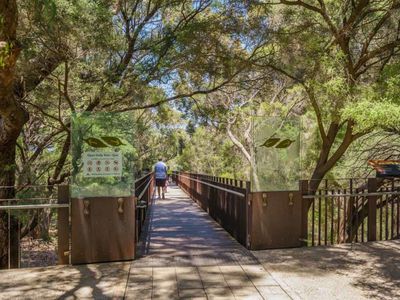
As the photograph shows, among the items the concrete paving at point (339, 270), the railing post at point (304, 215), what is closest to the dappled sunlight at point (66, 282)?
the concrete paving at point (339, 270)

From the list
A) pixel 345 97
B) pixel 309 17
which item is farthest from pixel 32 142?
pixel 345 97

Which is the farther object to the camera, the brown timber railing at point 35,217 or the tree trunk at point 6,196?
the tree trunk at point 6,196

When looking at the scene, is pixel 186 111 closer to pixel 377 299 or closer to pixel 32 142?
pixel 32 142

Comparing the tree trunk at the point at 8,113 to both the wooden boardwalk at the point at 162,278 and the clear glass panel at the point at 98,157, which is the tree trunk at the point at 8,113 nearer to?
the clear glass panel at the point at 98,157

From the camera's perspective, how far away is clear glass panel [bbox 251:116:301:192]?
7.06 m

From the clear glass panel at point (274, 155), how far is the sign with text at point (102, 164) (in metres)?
2.21

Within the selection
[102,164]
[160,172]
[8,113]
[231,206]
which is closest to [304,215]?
[231,206]

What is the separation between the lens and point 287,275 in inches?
213

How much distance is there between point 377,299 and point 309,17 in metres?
6.67

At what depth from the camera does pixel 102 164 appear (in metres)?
6.18

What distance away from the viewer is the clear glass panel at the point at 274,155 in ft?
23.2

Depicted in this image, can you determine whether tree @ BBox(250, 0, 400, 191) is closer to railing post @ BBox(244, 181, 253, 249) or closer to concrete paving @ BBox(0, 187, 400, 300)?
railing post @ BBox(244, 181, 253, 249)

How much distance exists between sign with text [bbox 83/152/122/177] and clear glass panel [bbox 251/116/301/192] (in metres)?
2.21

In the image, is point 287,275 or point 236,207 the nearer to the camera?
point 287,275
